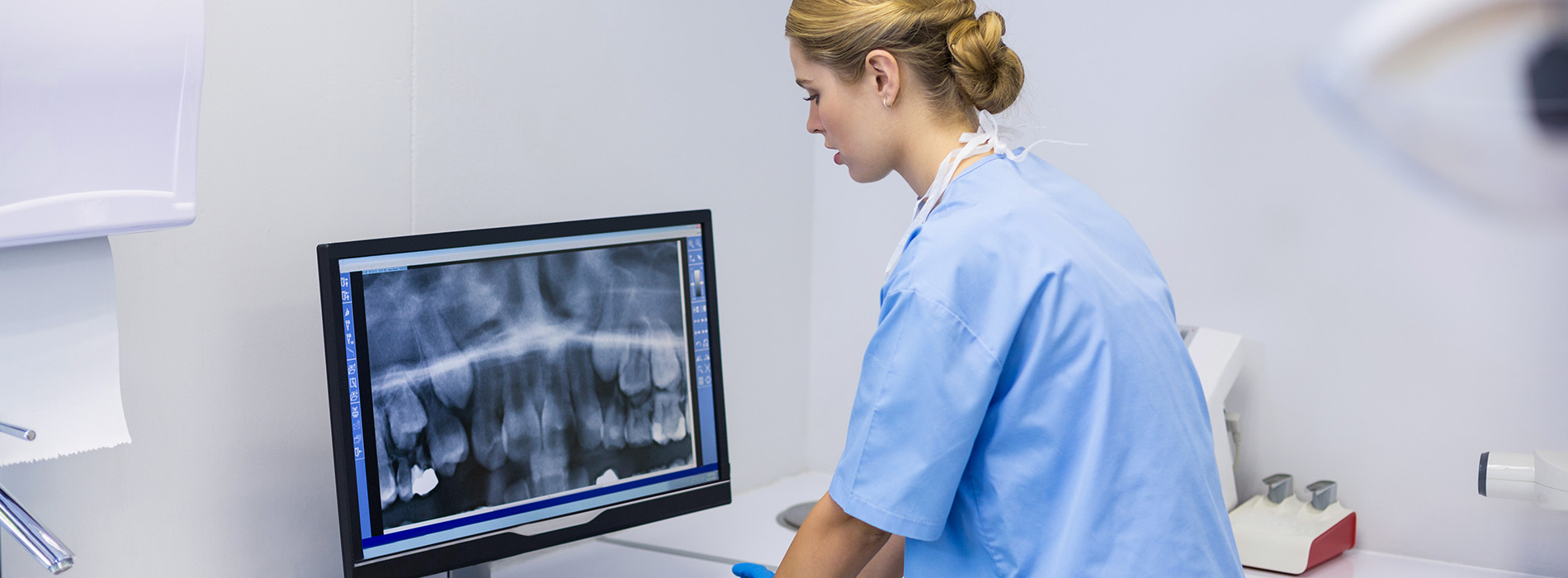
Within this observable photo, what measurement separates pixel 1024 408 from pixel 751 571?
1.64 feet

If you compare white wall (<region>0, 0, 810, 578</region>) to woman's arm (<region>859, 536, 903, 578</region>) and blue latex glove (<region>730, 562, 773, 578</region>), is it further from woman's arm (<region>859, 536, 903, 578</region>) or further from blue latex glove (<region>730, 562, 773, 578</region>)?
woman's arm (<region>859, 536, 903, 578</region>)

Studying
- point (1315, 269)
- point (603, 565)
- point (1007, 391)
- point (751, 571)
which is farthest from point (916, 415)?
point (1315, 269)

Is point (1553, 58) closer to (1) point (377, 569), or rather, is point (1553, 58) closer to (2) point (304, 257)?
(1) point (377, 569)

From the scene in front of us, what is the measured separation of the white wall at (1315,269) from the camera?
157 centimetres

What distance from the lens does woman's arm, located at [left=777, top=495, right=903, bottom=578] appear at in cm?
93

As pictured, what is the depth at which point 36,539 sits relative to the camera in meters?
0.78

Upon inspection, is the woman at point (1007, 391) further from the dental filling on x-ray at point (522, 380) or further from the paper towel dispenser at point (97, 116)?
the paper towel dispenser at point (97, 116)

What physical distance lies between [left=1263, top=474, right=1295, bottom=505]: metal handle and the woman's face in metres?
0.93

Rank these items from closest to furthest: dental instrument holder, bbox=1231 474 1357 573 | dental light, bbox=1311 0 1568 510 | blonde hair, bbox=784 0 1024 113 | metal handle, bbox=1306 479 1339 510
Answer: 1. dental light, bbox=1311 0 1568 510
2. blonde hair, bbox=784 0 1024 113
3. dental instrument holder, bbox=1231 474 1357 573
4. metal handle, bbox=1306 479 1339 510

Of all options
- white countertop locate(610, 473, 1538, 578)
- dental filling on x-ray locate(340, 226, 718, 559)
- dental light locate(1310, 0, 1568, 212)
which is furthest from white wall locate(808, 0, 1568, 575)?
dental light locate(1310, 0, 1568, 212)

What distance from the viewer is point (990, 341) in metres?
0.86

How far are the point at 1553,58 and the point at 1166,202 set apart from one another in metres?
1.58

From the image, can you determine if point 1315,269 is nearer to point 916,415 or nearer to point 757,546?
point 757,546

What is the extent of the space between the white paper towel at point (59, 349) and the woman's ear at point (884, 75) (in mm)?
618
